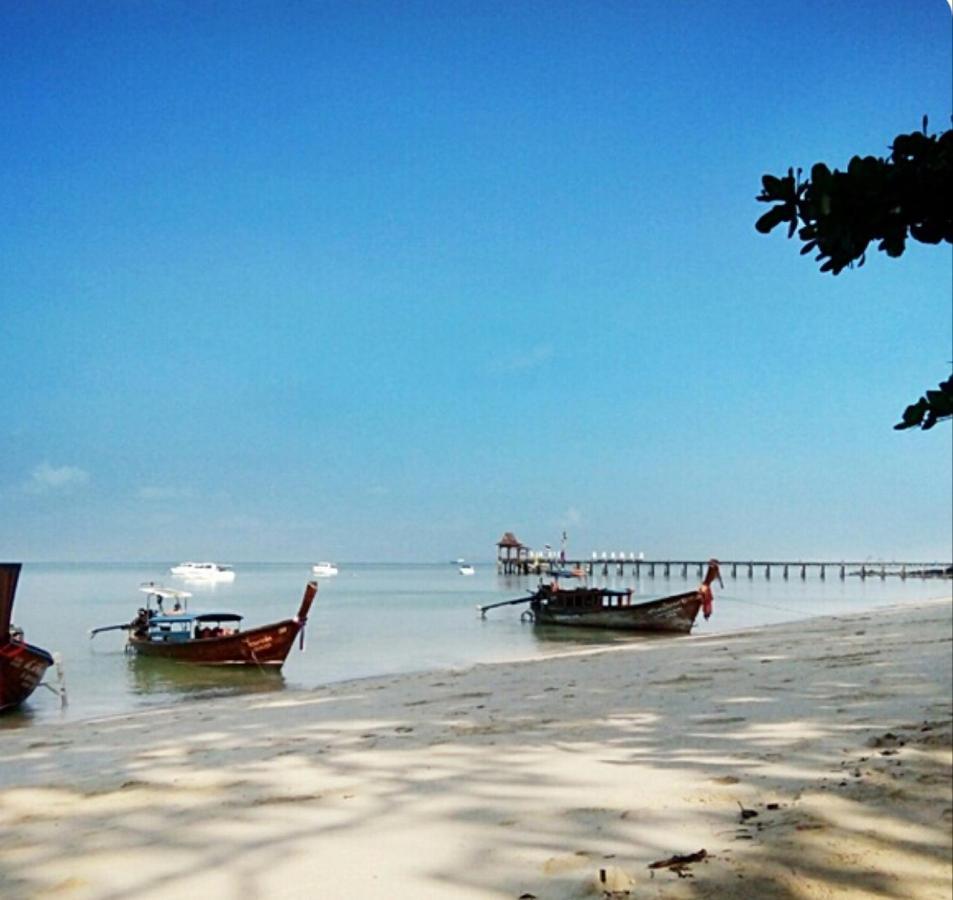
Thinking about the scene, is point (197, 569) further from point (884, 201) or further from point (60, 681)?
point (60, 681)

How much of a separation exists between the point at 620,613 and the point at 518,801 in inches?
869

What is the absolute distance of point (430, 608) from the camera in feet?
127

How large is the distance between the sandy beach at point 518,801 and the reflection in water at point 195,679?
25.9 ft

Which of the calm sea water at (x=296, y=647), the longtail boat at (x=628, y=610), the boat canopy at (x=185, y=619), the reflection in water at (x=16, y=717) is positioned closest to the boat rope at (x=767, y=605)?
the calm sea water at (x=296, y=647)

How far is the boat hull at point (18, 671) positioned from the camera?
9.71 metres

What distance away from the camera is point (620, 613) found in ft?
81.5

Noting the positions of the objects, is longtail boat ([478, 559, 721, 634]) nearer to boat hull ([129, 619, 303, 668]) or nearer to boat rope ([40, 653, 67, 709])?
boat hull ([129, 619, 303, 668])

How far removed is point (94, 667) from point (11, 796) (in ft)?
48.8

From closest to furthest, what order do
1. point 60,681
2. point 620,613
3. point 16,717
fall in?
point 60,681, point 16,717, point 620,613

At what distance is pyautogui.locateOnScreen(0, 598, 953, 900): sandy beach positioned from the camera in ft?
8.34

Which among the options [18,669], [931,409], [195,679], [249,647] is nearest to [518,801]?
[931,409]

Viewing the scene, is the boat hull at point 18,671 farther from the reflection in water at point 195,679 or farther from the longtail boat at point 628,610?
the longtail boat at point 628,610

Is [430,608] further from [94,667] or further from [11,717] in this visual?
[11,717]

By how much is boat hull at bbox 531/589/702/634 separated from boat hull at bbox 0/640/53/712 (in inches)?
674
